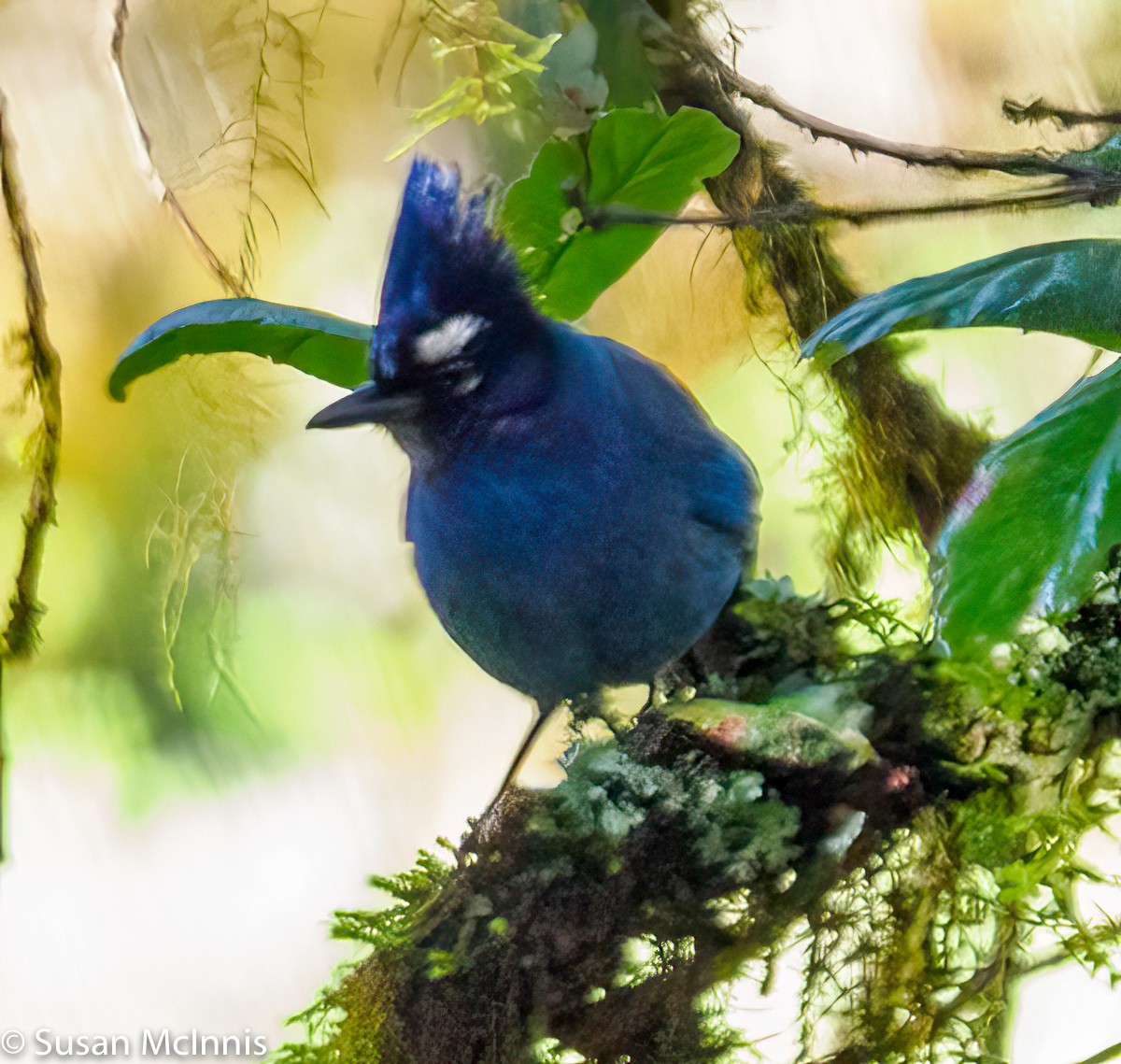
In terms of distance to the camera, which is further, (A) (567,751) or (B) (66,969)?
(B) (66,969)

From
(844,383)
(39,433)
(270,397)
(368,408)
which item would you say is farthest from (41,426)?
(844,383)

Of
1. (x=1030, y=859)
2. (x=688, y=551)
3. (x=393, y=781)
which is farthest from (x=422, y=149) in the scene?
(x=1030, y=859)

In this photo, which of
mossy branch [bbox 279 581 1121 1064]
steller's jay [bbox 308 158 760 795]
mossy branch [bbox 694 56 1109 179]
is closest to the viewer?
mossy branch [bbox 279 581 1121 1064]

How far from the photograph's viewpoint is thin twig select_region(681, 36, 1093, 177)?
66 cm

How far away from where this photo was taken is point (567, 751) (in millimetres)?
527

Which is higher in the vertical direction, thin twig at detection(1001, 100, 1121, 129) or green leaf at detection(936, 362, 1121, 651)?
thin twig at detection(1001, 100, 1121, 129)

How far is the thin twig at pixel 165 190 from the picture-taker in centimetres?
74

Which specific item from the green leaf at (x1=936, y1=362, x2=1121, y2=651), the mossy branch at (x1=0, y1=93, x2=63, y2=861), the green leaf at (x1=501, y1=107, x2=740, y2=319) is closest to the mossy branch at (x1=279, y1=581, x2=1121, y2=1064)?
the green leaf at (x1=936, y1=362, x2=1121, y2=651)

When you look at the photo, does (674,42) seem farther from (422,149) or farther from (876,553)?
(876,553)

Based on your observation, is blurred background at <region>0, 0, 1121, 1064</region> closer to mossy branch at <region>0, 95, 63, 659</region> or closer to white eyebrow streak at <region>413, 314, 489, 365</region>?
mossy branch at <region>0, 95, 63, 659</region>

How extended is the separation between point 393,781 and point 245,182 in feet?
1.53


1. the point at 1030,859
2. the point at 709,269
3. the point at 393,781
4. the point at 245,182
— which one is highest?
the point at 245,182

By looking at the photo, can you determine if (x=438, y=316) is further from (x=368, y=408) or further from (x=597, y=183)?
(x=597, y=183)

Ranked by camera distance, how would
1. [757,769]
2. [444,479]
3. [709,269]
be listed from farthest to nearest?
1. [709,269]
2. [444,479]
3. [757,769]
